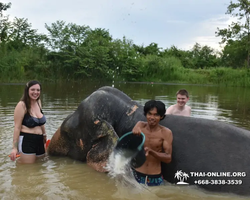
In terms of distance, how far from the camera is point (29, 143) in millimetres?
4250

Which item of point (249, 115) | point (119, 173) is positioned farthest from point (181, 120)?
point (249, 115)

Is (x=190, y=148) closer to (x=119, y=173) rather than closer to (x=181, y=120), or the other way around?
(x=181, y=120)

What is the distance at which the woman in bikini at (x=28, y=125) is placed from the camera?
4.14 meters

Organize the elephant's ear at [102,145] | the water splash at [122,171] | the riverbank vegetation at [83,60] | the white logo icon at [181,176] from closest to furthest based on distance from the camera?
1. the white logo icon at [181,176]
2. the water splash at [122,171]
3. the elephant's ear at [102,145]
4. the riverbank vegetation at [83,60]

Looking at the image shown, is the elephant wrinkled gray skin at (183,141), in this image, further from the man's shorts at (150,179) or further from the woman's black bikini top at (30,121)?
the woman's black bikini top at (30,121)

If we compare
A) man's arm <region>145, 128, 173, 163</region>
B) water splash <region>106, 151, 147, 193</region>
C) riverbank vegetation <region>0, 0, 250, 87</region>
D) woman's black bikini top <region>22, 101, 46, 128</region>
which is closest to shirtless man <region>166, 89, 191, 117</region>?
water splash <region>106, 151, 147, 193</region>

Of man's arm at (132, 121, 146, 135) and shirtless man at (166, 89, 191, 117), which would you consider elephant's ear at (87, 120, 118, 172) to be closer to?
man's arm at (132, 121, 146, 135)

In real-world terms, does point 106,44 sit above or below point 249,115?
above

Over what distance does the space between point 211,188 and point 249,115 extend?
6550 mm

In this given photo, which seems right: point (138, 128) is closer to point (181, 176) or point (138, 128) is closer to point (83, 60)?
point (181, 176)

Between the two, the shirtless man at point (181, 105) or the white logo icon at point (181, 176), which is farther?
the shirtless man at point (181, 105)

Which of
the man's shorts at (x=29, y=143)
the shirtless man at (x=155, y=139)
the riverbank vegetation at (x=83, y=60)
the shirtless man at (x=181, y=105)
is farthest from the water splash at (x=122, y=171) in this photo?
the riverbank vegetation at (x=83, y=60)

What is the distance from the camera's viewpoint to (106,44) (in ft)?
105

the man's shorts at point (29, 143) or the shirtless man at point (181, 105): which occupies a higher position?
the shirtless man at point (181, 105)
